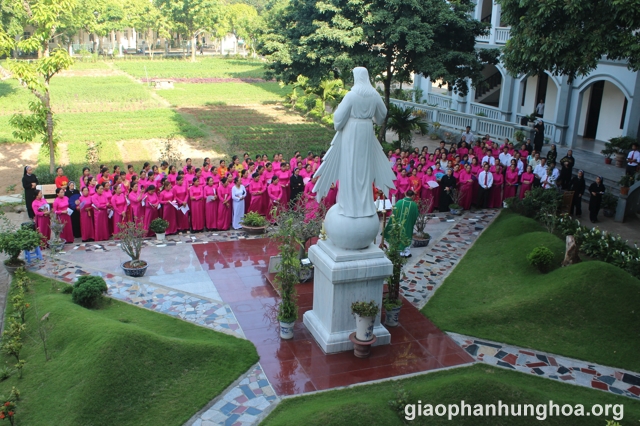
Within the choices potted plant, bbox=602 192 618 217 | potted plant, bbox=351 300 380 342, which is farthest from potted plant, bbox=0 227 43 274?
potted plant, bbox=602 192 618 217

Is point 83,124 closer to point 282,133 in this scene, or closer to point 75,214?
point 282,133

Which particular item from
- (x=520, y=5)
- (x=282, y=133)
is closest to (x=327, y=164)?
(x=520, y=5)

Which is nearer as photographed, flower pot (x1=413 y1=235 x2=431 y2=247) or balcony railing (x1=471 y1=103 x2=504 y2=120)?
flower pot (x1=413 y1=235 x2=431 y2=247)

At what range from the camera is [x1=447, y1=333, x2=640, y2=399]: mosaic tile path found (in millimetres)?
8805

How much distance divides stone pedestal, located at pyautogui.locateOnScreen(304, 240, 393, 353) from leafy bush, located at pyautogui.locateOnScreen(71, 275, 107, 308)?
3750mm

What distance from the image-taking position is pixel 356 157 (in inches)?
354

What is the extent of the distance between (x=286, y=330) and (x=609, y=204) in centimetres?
1105

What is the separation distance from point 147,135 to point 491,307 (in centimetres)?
1993

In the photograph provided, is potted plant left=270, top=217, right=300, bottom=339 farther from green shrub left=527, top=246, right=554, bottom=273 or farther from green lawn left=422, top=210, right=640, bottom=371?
green shrub left=527, top=246, right=554, bottom=273

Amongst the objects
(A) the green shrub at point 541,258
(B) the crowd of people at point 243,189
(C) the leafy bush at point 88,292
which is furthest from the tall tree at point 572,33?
(C) the leafy bush at point 88,292

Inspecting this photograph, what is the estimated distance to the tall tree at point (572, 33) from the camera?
13.6m

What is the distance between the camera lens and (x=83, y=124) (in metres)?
28.7

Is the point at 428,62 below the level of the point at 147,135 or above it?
above

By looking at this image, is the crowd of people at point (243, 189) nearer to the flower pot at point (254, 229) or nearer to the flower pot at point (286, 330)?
the flower pot at point (254, 229)
